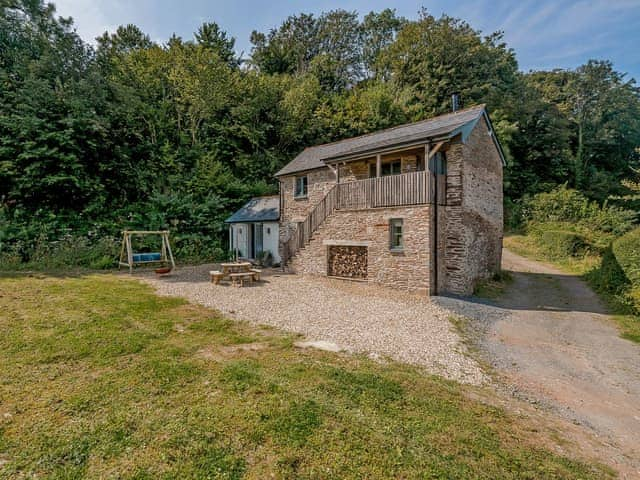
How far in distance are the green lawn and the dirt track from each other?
44.3 inches

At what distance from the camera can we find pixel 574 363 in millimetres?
6012

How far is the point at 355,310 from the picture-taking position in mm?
8789

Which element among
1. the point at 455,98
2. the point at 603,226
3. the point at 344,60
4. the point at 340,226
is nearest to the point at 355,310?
the point at 340,226

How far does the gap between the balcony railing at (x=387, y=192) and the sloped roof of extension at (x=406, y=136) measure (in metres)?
1.28

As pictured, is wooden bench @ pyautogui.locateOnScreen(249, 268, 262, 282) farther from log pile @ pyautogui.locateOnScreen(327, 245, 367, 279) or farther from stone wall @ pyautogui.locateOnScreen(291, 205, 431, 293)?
log pile @ pyautogui.locateOnScreen(327, 245, 367, 279)

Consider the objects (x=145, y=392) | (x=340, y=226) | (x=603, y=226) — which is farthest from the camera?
(x=603, y=226)

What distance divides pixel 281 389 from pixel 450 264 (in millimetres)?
9597

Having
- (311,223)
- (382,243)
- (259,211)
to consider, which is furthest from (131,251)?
(382,243)

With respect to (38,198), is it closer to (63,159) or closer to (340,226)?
(63,159)

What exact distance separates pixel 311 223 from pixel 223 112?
16.8 m

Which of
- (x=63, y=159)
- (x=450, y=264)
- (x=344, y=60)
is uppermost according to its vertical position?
(x=344, y=60)

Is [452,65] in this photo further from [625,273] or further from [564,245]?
[625,273]

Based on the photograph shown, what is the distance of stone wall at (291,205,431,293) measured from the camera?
1116cm

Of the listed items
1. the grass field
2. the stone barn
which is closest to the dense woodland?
the grass field
